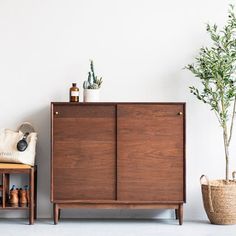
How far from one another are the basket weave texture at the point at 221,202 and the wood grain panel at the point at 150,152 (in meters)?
0.23

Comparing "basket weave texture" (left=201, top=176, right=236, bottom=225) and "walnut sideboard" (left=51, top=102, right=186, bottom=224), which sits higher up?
"walnut sideboard" (left=51, top=102, right=186, bottom=224)

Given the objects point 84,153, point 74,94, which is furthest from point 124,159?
point 74,94

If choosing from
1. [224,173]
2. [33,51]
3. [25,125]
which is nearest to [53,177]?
[25,125]

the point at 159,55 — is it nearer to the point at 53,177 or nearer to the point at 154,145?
the point at 154,145

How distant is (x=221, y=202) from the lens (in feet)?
15.6

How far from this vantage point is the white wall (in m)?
5.18

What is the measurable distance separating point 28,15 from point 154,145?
1645 mm

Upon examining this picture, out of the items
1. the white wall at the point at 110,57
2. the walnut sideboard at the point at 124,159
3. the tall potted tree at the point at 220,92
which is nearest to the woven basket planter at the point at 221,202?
the tall potted tree at the point at 220,92

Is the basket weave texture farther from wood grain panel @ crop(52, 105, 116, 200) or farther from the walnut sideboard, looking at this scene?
wood grain panel @ crop(52, 105, 116, 200)

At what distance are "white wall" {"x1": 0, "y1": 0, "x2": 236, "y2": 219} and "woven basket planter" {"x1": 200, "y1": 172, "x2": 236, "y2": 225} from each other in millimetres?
387

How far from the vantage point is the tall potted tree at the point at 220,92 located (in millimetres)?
4762

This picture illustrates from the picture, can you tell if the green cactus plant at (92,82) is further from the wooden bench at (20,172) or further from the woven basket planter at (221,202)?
the woven basket planter at (221,202)
